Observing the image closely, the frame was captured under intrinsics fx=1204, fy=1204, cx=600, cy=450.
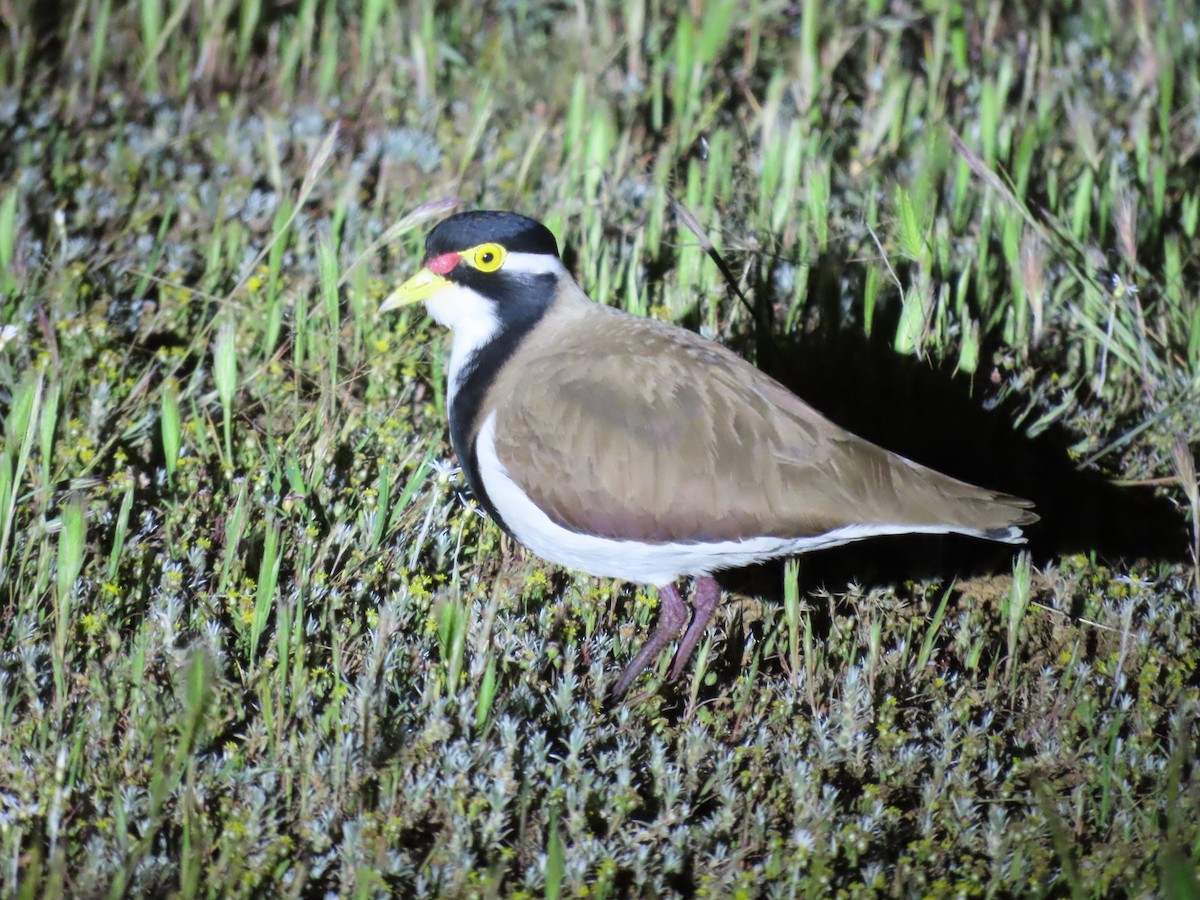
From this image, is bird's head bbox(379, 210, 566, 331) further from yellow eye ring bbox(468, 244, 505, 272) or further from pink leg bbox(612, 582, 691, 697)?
pink leg bbox(612, 582, 691, 697)

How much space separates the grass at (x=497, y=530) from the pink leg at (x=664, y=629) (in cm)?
11

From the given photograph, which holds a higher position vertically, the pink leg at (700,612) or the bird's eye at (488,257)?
the bird's eye at (488,257)

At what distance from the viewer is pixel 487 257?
3752mm

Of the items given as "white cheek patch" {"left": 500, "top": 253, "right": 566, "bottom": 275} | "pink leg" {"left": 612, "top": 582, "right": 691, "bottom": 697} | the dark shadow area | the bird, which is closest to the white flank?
the bird

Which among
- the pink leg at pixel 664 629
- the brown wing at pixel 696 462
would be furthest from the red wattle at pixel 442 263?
the pink leg at pixel 664 629

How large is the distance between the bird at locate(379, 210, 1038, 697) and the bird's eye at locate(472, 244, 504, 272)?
1cm

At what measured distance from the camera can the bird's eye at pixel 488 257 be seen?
3732 mm

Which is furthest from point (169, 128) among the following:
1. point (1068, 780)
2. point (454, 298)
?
point (1068, 780)

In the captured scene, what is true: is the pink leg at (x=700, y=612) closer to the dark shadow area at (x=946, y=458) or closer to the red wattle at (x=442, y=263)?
the dark shadow area at (x=946, y=458)

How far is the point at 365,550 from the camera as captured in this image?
3689mm

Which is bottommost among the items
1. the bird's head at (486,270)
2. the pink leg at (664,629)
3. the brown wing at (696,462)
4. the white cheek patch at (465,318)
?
the pink leg at (664,629)

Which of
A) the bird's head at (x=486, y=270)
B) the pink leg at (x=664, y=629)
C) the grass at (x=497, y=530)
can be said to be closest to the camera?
the grass at (x=497, y=530)

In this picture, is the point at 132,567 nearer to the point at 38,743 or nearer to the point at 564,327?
the point at 38,743

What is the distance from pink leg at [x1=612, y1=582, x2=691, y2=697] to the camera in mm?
3564
